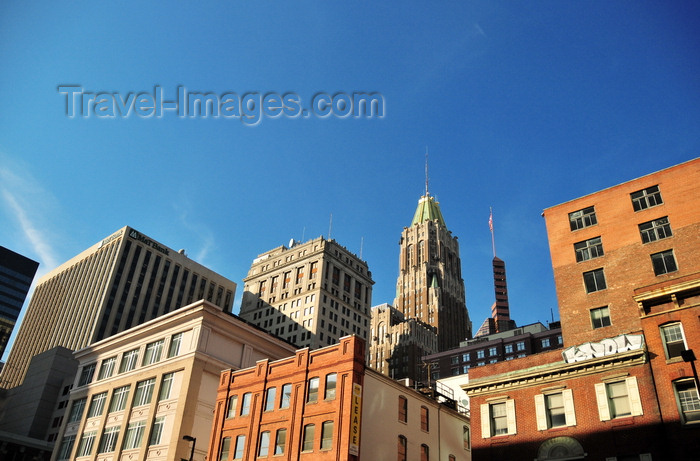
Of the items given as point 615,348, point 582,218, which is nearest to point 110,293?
point 582,218

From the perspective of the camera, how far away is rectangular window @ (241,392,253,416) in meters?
50.7

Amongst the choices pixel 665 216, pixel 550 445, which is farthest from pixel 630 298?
pixel 550 445

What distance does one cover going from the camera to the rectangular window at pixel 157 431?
54.8m

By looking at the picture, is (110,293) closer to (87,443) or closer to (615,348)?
(87,443)

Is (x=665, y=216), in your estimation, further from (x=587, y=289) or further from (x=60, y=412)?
(x=60, y=412)

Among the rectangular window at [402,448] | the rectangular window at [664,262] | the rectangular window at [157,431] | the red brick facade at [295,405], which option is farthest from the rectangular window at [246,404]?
the rectangular window at [664,262]

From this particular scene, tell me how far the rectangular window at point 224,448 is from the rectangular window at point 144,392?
12.3 meters

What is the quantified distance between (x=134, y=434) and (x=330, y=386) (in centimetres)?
2456

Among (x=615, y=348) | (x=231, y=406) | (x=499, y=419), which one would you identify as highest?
(x=615, y=348)

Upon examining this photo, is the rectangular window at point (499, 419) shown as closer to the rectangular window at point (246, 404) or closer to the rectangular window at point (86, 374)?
the rectangular window at point (246, 404)

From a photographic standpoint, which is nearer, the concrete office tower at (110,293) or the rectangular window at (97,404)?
the rectangular window at (97,404)

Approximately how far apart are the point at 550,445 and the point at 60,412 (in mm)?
91172

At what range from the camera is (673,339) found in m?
35.6

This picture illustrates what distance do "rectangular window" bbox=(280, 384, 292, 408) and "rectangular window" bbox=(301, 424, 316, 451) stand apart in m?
3.38
